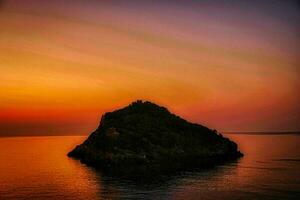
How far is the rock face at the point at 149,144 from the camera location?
11494cm

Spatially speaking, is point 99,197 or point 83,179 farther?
point 83,179

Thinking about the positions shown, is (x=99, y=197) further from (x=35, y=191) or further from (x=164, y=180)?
(x=164, y=180)

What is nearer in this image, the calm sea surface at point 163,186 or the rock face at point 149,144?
the calm sea surface at point 163,186

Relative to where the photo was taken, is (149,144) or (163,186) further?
(149,144)

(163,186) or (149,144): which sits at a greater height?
(149,144)

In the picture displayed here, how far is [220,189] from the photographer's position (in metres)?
69.0

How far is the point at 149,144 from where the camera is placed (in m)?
127

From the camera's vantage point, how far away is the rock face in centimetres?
11494

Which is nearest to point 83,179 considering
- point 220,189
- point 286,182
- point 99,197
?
point 99,197

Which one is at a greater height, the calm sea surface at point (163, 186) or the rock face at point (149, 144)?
the rock face at point (149, 144)

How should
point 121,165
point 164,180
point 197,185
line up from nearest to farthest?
point 197,185 < point 164,180 < point 121,165

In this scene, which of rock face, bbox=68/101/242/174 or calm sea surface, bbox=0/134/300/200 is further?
rock face, bbox=68/101/242/174

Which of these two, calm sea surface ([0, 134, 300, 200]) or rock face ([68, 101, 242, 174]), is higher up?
rock face ([68, 101, 242, 174])

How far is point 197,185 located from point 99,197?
71.6 feet
